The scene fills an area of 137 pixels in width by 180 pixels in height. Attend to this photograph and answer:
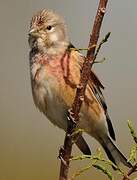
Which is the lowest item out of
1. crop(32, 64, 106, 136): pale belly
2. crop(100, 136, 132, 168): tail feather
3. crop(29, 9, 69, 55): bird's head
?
crop(100, 136, 132, 168): tail feather

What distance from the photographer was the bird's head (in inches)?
151

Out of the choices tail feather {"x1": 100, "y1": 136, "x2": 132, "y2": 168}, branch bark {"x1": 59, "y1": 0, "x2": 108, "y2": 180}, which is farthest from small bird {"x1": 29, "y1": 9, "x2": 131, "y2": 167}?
branch bark {"x1": 59, "y1": 0, "x2": 108, "y2": 180}

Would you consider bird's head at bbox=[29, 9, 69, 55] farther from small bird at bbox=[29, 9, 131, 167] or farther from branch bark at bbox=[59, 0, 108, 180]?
branch bark at bbox=[59, 0, 108, 180]

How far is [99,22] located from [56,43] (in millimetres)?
1671

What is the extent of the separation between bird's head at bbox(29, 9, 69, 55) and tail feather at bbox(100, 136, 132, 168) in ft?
2.65

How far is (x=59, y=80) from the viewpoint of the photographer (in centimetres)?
368

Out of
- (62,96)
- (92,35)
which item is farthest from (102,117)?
(92,35)

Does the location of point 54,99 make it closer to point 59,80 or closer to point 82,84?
point 59,80

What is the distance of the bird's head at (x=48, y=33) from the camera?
3840mm

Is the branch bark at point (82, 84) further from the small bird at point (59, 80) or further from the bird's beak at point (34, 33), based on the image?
the bird's beak at point (34, 33)

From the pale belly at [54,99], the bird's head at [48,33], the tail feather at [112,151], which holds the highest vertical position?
the bird's head at [48,33]

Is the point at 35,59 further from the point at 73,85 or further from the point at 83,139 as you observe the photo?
the point at 83,139

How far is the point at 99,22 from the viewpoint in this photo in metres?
2.25

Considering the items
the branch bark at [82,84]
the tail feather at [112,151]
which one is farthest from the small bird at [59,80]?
the branch bark at [82,84]
